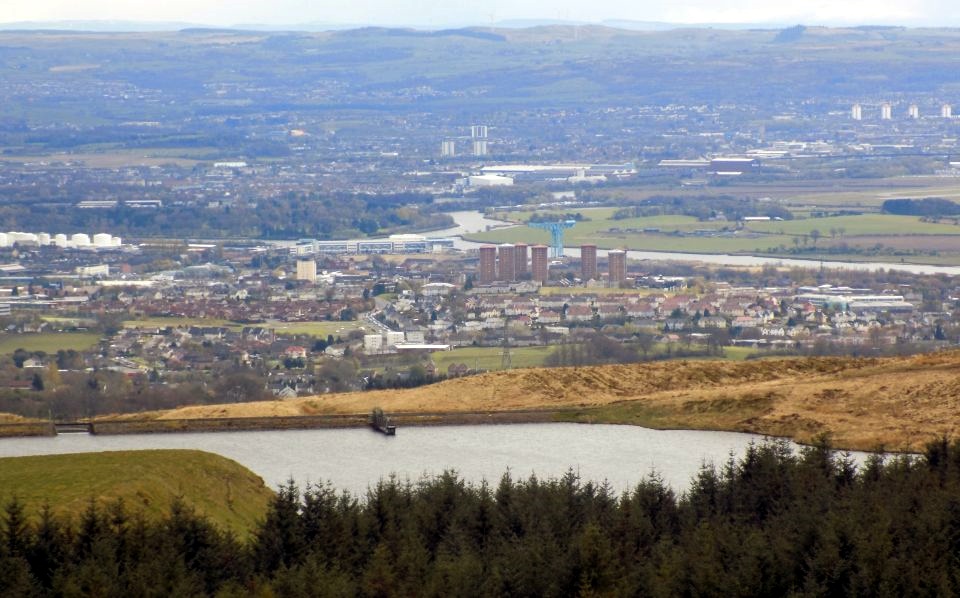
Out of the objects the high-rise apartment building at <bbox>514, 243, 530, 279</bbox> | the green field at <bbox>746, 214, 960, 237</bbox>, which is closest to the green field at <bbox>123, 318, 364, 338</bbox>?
the high-rise apartment building at <bbox>514, 243, 530, 279</bbox>

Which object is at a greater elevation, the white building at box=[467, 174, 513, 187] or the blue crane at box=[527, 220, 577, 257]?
the blue crane at box=[527, 220, 577, 257]

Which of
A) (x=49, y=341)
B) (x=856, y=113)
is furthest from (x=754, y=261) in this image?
(x=856, y=113)

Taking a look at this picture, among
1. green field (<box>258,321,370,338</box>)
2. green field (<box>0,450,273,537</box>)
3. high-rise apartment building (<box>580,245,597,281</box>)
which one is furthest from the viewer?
high-rise apartment building (<box>580,245,597,281</box>)

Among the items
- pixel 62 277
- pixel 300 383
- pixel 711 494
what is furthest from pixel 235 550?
pixel 62 277

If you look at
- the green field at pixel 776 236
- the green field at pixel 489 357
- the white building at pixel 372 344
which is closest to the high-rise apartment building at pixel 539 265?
the green field at pixel 776 236

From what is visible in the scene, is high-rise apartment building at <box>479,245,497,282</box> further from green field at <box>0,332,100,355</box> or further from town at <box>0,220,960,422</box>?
green field at <box>0,332,100,355</box>

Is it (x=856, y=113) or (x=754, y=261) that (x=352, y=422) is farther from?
(x=856, y=113)
